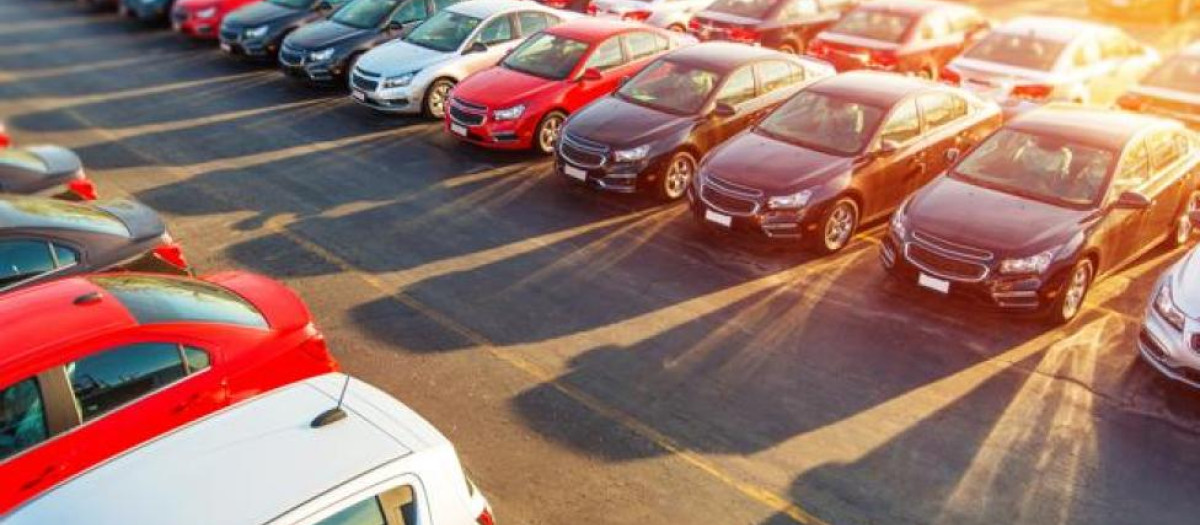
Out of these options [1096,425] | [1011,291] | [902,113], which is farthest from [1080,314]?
[902,113]

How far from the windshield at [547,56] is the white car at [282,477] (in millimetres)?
9692

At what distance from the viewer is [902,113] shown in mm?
11422

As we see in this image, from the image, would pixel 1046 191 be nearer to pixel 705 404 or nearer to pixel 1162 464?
pixel 1162 464

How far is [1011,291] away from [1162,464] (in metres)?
2.19

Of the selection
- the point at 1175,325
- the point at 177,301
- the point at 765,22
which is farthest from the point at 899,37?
the point at 177,301

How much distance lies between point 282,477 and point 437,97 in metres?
11.7

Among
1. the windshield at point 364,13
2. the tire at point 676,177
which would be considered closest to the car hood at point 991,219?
the tire at point 676,177

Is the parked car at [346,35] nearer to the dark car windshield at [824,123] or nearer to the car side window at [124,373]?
the dark car windshield at [824,123]

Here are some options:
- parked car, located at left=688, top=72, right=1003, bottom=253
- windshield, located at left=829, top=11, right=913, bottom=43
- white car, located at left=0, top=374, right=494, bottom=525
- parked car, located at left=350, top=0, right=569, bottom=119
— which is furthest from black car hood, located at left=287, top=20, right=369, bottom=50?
white car, located at left=0, top=374, right=494, bottom=525

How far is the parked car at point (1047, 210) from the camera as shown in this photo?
30.4ft

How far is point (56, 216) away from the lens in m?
8.34

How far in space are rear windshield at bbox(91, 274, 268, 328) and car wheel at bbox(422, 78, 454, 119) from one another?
8.85 metres

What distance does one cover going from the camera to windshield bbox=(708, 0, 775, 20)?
18641mm

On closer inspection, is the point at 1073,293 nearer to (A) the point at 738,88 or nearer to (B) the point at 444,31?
(A) the point at 738,88
